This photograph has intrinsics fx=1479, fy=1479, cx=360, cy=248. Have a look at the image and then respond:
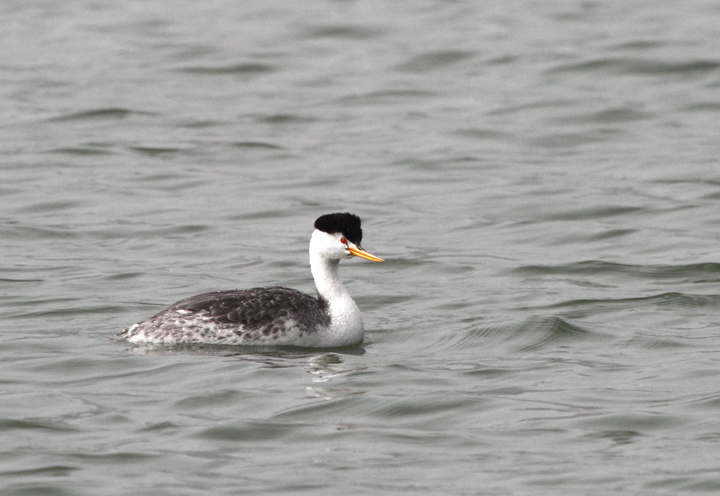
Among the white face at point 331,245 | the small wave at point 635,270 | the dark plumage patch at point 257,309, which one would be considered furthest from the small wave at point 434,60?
the dark plumage patch at point 257,309

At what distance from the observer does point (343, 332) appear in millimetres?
13641

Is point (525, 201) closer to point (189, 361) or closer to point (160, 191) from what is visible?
point (160, 191)

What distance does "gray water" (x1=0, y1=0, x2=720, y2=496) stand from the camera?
10711 millimetres

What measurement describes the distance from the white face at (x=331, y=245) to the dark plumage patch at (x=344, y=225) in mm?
49

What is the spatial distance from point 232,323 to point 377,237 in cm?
561

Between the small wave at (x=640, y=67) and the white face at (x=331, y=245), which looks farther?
the small wave at (x=640, y=67)

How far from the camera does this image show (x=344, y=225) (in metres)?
13.5

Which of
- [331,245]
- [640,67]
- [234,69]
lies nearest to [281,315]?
[331,245]

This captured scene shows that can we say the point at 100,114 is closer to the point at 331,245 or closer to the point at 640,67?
the point at 640,67

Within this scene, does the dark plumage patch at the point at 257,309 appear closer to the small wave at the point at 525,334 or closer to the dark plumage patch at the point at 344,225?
the dark plumage patch at the point at 344,225

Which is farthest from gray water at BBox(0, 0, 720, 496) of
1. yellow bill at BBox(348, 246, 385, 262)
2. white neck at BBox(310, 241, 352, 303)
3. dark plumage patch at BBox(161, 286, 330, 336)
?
yellow bill at BBox(348, 246, 385, 262)

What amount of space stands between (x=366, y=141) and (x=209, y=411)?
42.5ft

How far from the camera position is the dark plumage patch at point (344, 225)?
44.4 ft

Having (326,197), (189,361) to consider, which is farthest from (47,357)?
(326,197)
